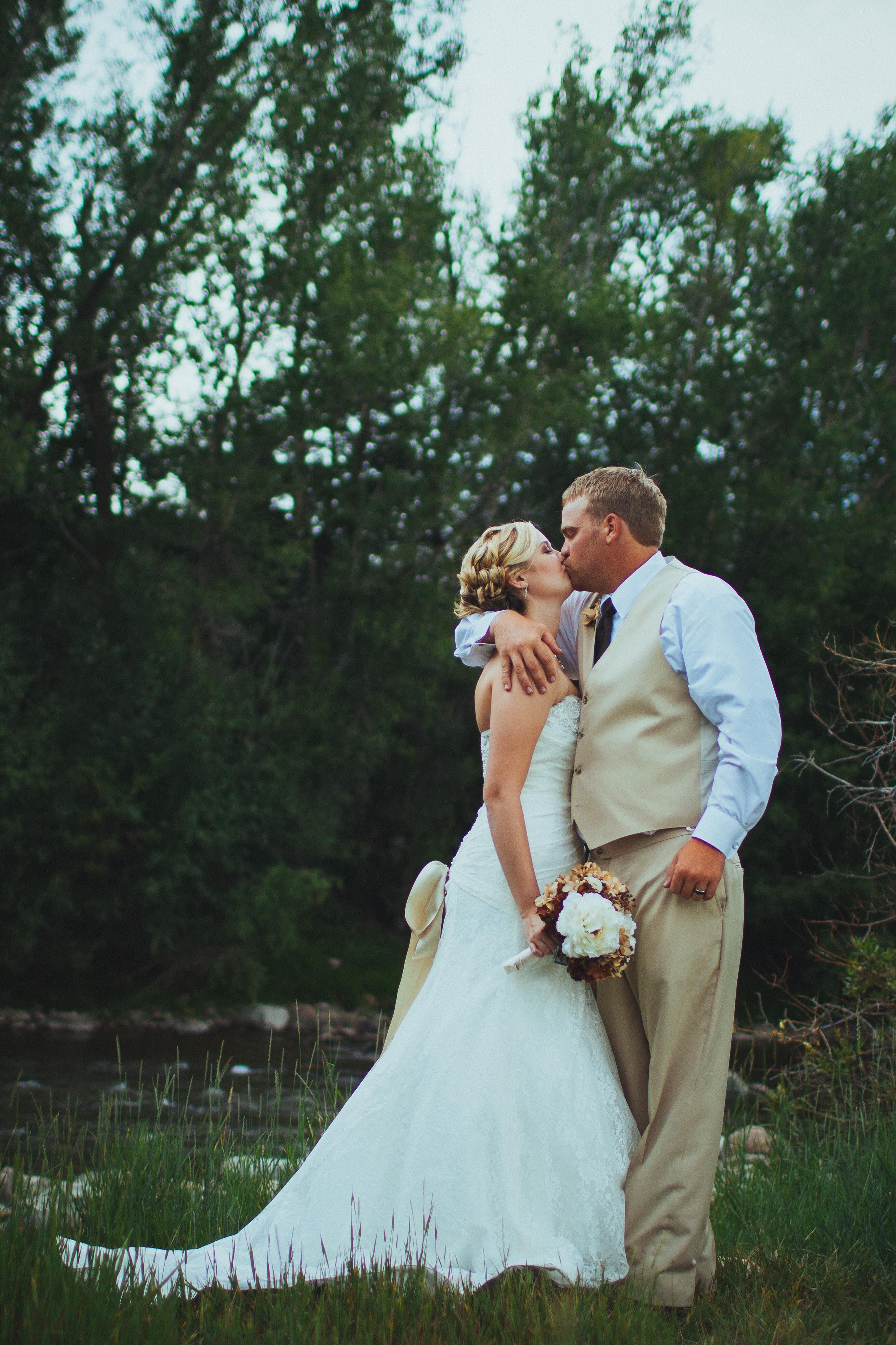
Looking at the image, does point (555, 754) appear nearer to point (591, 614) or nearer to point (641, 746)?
point (641, 746)

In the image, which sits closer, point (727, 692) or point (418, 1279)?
point (418, 1279)

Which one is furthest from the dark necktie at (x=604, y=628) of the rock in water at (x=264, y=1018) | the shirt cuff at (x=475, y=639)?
the rock in water at (x=264, y=1018)

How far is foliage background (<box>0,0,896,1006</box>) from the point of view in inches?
577

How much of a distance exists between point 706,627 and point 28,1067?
32.9 ft

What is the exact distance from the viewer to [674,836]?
317cm

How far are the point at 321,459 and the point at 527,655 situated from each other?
16032mm

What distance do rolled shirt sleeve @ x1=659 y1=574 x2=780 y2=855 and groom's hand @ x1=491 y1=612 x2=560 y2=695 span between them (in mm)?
339

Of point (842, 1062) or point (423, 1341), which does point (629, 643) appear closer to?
point (423, 1341)

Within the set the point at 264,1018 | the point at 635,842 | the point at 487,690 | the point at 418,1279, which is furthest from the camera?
the point at 264,1018

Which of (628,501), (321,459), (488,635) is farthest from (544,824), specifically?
(321,459)

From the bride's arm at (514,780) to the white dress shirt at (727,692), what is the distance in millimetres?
440

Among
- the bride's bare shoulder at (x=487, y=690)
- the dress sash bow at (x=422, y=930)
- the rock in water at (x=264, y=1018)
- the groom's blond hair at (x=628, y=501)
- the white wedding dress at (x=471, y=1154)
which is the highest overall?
the groom's blond hair at (x=628, y=501)

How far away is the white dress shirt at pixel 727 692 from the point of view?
9.97ft

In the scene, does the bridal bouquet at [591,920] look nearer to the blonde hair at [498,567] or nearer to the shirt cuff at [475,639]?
the shirt cuff at [475,639]
